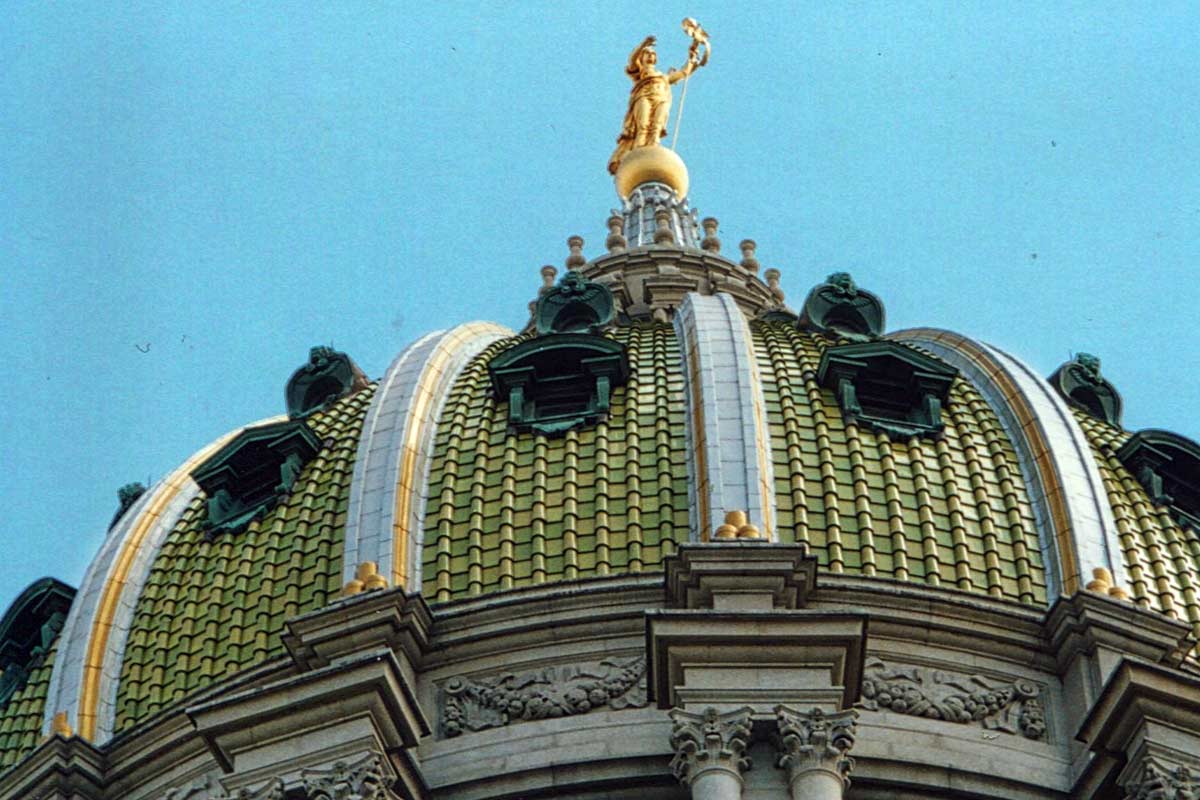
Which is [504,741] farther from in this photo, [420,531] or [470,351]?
[470,351]

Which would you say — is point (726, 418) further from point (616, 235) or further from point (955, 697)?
point (616, 235)

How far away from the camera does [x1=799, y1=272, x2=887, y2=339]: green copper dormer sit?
6153 centimetres

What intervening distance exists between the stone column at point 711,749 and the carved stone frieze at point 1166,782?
4.70m

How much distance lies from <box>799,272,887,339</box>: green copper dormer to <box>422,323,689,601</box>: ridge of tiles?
14.4ft

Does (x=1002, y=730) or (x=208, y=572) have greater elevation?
(x=208, y=572)

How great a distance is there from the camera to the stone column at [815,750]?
45875mm

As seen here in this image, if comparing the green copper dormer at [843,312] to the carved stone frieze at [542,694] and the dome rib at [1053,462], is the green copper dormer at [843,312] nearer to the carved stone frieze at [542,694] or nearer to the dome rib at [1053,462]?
the dome rib at [1053,462]

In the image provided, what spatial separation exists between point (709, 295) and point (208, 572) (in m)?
10.6

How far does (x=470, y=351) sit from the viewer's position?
60.5 metres

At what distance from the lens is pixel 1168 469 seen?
2244 inches

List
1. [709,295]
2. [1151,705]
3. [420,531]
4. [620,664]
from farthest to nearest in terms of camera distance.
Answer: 1. [709,295]
2. [420,531]
3. [620,664]
4. [1151,705]

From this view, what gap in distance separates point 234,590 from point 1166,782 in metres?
14.5

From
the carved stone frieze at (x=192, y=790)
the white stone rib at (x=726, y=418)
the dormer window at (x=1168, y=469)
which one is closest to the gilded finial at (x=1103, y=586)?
the white stone rib at (x=726, y=418)

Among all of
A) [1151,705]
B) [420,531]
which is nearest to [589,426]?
[420,531]
